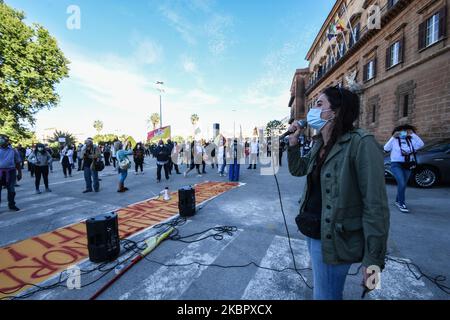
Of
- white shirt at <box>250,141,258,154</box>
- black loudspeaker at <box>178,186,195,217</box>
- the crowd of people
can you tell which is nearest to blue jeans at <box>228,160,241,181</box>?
the crowd of people

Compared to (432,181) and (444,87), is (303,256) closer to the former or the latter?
(432,181)

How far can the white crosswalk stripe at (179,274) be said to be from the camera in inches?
104

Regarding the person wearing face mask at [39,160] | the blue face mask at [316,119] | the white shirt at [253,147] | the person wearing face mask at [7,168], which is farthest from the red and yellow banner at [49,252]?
the white shirt at [253,147]

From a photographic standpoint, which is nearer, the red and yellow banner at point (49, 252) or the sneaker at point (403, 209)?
the red and yellow banner at point (49, 252)

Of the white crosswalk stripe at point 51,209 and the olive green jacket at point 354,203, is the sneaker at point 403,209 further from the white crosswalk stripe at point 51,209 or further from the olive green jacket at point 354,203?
the white crosswalk stripe at point 51,209

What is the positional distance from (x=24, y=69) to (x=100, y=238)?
2621cm

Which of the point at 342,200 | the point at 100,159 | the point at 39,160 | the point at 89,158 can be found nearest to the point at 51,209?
the point at 89,158

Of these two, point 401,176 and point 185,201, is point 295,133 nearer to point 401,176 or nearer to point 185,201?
point 185,201

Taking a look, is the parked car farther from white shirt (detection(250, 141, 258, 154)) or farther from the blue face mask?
the blue face mask

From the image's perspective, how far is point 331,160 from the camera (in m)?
1.52

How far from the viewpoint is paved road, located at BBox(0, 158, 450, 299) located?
266 centimetres

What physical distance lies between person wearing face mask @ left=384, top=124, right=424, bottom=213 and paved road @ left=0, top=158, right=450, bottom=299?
0.63 metres

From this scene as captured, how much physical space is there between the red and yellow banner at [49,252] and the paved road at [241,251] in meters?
0.39
